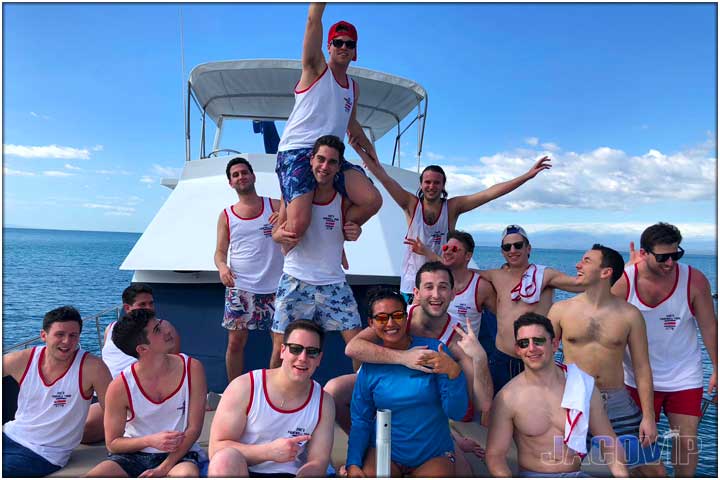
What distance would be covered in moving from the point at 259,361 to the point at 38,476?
3231 mm

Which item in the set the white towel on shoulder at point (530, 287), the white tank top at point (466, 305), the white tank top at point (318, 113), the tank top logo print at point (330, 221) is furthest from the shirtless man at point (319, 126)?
the white towel on shoulder at point (530, 287)

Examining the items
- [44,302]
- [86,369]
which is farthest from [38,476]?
[44,302]

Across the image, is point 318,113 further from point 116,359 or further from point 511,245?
point 116,359

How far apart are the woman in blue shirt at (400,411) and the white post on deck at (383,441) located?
49 cm

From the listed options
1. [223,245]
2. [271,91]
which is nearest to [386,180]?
[223,245]

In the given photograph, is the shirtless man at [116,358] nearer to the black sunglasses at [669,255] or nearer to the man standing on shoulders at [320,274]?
the man standing on shoulders at [320,274]

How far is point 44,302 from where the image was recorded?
91.7ft

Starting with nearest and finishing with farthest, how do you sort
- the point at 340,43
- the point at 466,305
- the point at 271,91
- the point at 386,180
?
the point at 340,43, the point at 466,305, the point at 386,180, the point at 271,91

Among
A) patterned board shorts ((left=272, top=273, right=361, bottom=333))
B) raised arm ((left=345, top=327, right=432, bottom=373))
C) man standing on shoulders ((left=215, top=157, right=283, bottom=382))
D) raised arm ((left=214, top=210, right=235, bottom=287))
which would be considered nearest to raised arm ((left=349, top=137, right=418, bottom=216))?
man standing on shoulders ((left=215, top=157, right=283, bottom=382))

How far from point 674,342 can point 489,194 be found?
1686mm

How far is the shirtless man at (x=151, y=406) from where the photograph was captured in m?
2.77

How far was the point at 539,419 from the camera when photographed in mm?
2662

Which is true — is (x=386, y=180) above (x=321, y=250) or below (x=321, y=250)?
above

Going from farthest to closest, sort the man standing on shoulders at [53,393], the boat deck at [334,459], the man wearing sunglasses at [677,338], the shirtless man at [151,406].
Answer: the man wearing sunglasses at [677,338], the man standing on shoulders at [53,393], the boat deck at [334,459], the shirtless man at [151,406]
